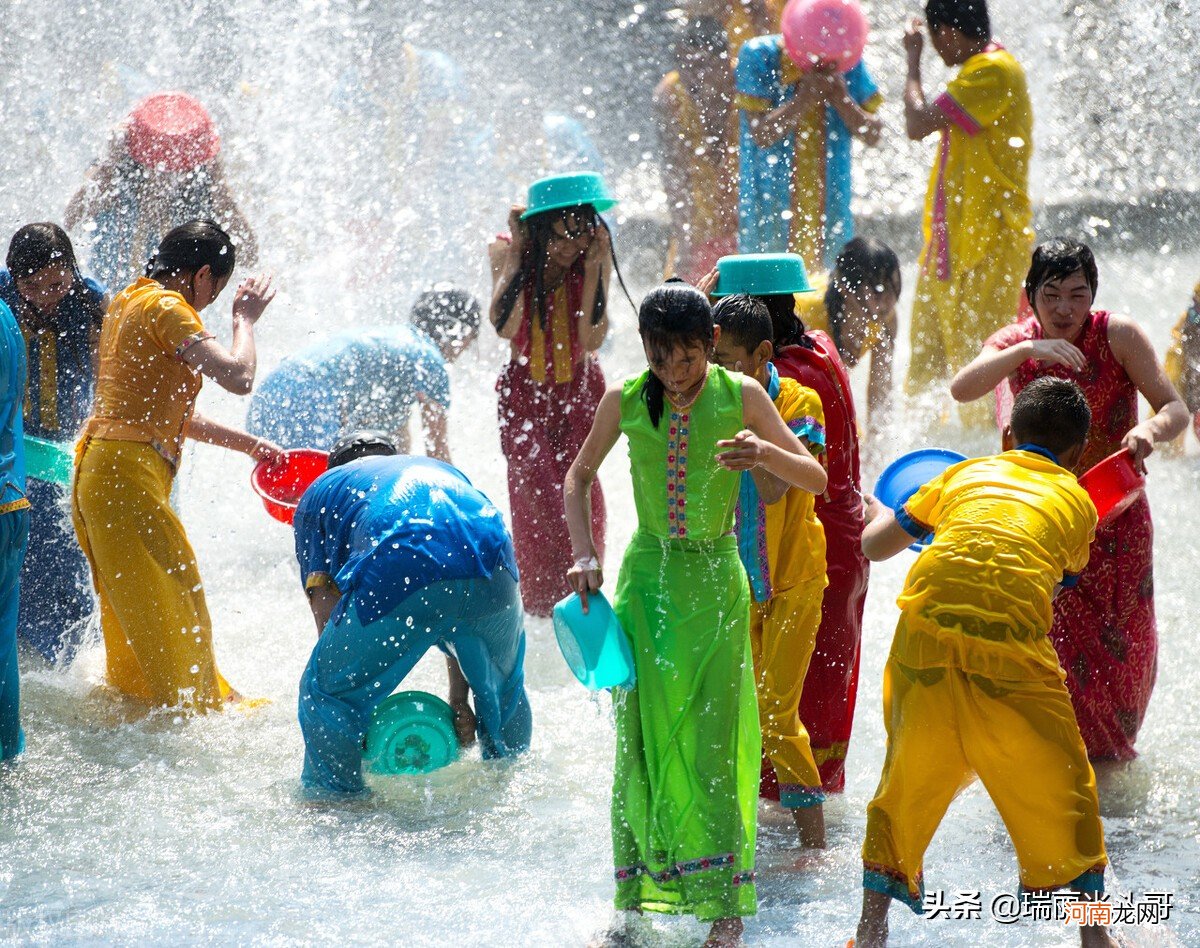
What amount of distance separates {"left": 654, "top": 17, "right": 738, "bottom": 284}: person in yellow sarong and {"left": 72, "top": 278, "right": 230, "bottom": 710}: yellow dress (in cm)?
521

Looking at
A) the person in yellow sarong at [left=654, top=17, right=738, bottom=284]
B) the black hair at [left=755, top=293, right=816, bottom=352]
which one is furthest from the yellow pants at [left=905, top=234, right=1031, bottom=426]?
the black hair at [left=755, top=293, right=816, bottom=352]

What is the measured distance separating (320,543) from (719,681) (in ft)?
5.09

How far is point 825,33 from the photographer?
832 cm

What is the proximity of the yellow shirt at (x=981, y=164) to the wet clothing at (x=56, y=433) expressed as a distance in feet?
14.6

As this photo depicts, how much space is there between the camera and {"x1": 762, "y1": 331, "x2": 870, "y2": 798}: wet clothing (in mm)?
4285

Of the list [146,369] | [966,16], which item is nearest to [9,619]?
[146,369]

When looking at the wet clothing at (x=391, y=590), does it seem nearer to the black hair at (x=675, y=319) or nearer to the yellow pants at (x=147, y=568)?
the yellow pants at (x=147, y=568)

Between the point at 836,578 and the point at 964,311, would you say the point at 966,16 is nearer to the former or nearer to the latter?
the point at 964,311

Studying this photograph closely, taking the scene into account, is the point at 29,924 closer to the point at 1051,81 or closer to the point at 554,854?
the point at 554,854

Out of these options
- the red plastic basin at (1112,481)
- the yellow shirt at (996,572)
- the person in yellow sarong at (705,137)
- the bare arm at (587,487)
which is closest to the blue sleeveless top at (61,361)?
the bare arm at (587,487)

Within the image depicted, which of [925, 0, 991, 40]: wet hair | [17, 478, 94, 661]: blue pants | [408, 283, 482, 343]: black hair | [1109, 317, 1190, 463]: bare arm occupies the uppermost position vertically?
[925, 0, 991, 40]: wet hair

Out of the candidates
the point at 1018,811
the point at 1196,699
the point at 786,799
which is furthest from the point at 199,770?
the point at 1196,699

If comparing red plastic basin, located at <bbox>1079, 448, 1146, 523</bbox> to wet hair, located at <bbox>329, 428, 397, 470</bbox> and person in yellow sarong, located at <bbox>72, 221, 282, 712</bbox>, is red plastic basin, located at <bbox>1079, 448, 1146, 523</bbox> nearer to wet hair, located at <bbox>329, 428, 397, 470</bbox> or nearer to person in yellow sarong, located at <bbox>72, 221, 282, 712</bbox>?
wet hair, located at <bbox>329, 428, 397, 470</bbox>

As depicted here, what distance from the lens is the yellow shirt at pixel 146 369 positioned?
193 inches
